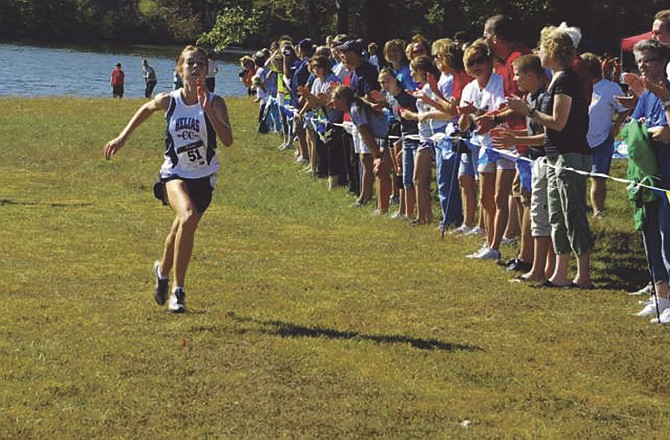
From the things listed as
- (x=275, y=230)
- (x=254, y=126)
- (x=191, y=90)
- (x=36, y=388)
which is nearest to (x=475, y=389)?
(x=36, y=388)

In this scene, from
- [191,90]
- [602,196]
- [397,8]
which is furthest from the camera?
[397,8]

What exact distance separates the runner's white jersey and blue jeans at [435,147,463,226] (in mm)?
4604

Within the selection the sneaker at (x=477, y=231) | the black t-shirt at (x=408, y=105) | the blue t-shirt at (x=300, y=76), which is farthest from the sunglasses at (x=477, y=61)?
the blue t-shirt at (x=300, y=76)

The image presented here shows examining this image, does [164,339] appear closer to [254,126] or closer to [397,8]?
[254,126]

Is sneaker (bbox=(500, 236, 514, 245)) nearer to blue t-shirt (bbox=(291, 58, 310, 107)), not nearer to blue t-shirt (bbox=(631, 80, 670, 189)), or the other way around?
blue t-shirt (bbox=(631, 80, 670, 189))

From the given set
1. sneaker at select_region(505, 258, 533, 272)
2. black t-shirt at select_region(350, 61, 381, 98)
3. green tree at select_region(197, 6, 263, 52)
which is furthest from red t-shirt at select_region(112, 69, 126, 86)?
sneaker at select_region(505, 258, 533, 272)

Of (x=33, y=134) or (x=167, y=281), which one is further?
(x=33, y=134)

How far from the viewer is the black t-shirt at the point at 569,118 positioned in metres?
10.4

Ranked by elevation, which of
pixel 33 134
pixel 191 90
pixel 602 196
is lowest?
pixel 33 134

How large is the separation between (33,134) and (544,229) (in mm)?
19093

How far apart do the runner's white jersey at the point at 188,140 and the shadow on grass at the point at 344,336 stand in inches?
47.6

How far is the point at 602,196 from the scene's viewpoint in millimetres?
15219

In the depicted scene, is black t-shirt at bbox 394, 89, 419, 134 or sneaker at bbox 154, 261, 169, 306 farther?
black t-shirt at bbox 394, 89, 419, 134

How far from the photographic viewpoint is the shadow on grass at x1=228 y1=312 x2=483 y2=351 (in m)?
8.85
